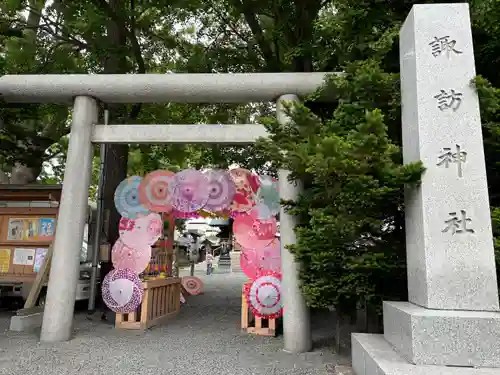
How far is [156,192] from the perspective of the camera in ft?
20.4

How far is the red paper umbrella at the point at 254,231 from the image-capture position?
5.90m

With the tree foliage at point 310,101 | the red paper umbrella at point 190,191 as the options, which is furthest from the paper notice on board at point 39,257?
the red paper umbrella at point 190,191

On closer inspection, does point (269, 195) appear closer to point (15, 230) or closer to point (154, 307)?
point (154, 307)

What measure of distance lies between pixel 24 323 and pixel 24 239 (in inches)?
86.0

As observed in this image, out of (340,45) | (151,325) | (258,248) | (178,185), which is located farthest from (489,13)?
(151,325)

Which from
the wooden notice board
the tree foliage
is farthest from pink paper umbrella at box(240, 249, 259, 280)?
the wooden notice board

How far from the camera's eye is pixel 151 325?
20.5ft

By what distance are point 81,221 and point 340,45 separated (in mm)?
4319

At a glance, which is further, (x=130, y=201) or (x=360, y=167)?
(x=130, y=201)

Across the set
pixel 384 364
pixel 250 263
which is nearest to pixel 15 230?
pixel 250 263

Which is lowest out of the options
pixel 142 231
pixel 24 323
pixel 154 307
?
pixel 24 323

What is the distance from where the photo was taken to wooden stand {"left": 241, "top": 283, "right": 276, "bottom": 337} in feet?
18.9

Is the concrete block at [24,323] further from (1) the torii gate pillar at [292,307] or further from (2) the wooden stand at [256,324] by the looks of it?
(1) the torii gate pillar at [292,307]

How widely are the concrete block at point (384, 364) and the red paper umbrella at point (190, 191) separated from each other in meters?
3.12
